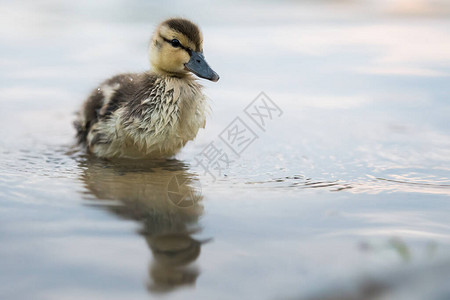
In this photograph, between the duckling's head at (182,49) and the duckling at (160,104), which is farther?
the duckling's head at (182,49)

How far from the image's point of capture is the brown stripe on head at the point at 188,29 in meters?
3.43

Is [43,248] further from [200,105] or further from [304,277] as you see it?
[200,105]

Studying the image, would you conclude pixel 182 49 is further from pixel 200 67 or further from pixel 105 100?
pixel 105 100

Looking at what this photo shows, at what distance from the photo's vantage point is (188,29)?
3.44 metres

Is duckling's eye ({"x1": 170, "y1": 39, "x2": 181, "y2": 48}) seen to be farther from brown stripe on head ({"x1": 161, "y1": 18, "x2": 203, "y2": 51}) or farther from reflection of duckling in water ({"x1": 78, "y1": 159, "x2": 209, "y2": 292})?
reflection of duckling in water ({"x1": 78, "y1": 159, "x2": 209, "y2": 292})

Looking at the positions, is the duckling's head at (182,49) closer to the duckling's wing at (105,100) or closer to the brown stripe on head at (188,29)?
the brown stripe on head at (188,29)

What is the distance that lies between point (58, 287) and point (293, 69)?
388 centimetres

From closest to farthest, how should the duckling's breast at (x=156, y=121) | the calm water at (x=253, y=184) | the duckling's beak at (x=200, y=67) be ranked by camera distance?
the calm water at (x=253, y=184)
the duckling's breast at (x=156, y=121)
the duckling's beak at (x=200, y=67)

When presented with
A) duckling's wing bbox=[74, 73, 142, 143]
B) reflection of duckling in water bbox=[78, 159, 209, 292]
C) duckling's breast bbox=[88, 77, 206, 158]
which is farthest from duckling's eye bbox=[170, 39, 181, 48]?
reflection of duckling in water bbox=[78, 159, 209, 292]

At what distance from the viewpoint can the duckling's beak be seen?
3429 mm

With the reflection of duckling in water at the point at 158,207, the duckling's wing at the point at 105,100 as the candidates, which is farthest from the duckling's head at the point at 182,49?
the reflection of duckling in water at the point at 158,207

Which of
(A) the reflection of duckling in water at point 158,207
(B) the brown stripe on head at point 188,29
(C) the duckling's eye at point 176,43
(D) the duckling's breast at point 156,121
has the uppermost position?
(B) the brown stripe on head at point 188,29

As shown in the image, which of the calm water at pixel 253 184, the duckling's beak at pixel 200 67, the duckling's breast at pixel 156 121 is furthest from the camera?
the duckling's beak at pixel 200 67

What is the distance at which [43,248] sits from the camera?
73.2 inches
